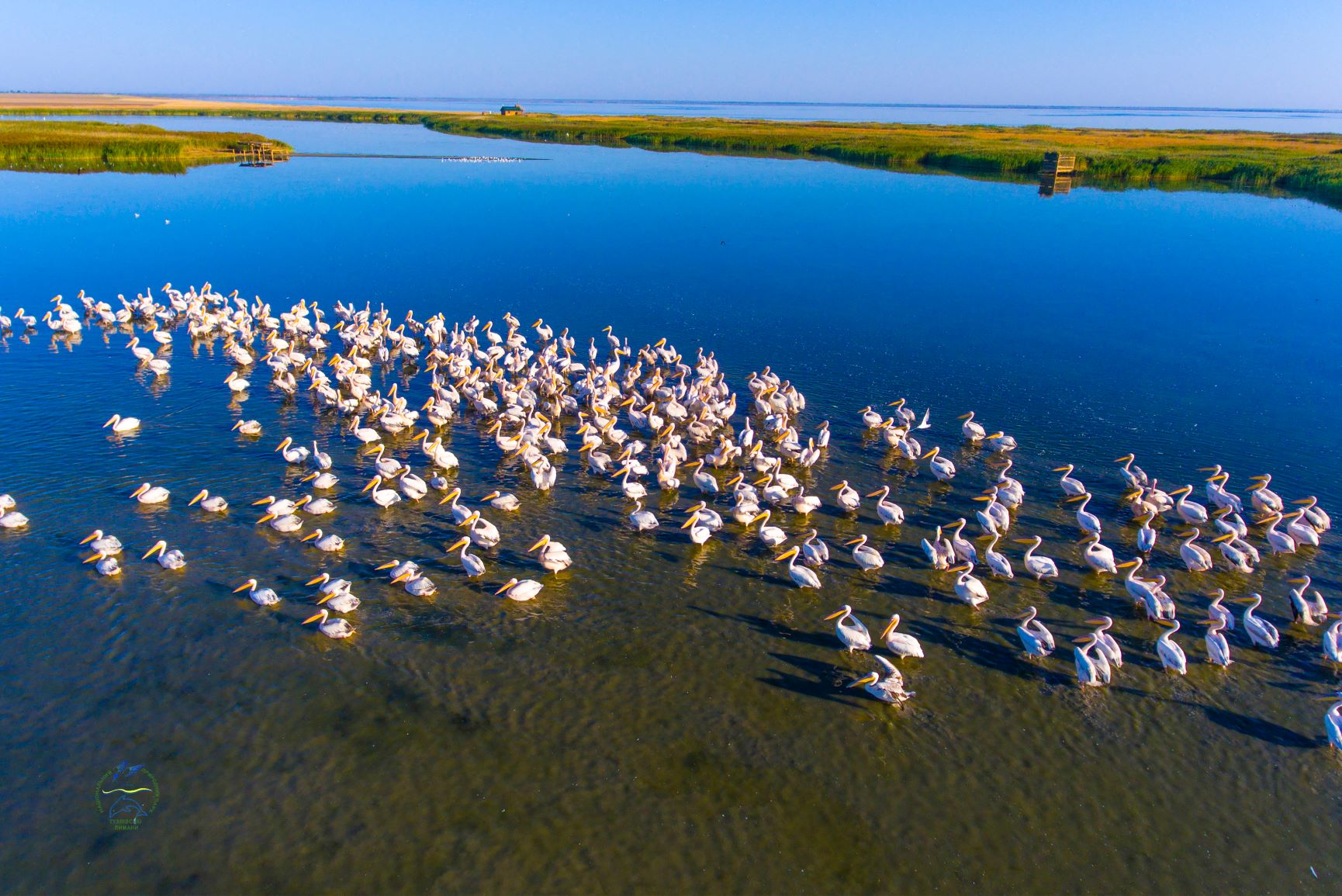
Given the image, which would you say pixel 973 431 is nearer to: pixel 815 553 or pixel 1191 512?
pixel 1191 512

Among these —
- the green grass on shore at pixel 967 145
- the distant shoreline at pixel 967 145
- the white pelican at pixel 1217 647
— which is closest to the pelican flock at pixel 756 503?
the white pelican at pixel 1217 647

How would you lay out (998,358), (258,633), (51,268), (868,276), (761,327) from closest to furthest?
1. (258,633)
2. (998,358)
3. (761,327)
4. (51,268)
5. (868,276)

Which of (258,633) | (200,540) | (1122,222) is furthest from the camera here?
(1122,222)

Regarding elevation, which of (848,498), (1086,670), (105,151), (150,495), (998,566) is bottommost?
(1086,670)

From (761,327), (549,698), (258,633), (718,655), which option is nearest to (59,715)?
(258,633)

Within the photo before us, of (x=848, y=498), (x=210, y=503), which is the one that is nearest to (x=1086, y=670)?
(x=848, y=498)

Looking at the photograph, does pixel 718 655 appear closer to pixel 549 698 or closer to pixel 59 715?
pixel 549 698

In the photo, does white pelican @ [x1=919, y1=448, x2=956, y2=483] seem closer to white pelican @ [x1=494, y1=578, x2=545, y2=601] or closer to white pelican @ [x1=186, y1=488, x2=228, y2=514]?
white pelican @ [x1=494, y1=578, x2=545, y2=601]
